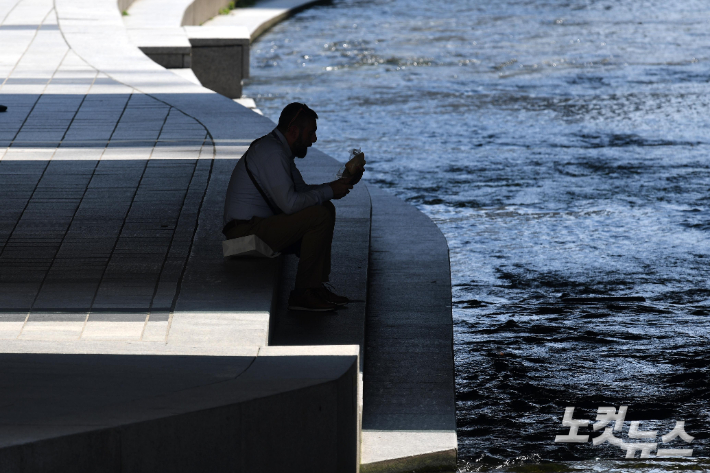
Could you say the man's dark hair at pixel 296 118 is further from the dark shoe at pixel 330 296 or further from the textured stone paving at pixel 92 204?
the textured stone paving at pixel 92 204

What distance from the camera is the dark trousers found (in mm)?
6207

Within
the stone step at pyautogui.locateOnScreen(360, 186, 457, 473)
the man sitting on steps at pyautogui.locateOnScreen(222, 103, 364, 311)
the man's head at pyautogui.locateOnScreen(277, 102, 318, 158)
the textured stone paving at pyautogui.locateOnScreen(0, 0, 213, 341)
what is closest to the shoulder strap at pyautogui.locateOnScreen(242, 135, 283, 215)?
the man sitting on steps at pyautogui.locateOnScreen(222, 103, 364, 311)

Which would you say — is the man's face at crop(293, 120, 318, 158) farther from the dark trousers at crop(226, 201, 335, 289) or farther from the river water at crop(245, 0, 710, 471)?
the river water at crop(245, 0, 710, 471)

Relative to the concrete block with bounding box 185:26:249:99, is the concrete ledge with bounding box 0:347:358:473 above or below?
→ above

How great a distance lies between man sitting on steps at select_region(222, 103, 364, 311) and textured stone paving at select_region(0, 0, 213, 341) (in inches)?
21.9

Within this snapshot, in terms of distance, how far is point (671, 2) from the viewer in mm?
31109

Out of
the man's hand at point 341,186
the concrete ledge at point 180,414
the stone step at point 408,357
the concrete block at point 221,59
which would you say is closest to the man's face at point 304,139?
the man's hand at point 341,186

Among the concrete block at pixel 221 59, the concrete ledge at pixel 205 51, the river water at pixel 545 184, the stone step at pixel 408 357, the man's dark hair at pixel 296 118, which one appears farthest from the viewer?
the concrete block at pixel 221 59

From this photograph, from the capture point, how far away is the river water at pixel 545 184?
637 centimetres

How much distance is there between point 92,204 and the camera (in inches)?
304

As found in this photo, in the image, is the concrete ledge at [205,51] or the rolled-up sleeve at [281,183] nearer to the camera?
the rolled-up sleeve at [281,183]

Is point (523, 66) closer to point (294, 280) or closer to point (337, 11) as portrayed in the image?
point (337, 11)

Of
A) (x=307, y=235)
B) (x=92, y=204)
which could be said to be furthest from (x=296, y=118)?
(x=92, y=204)

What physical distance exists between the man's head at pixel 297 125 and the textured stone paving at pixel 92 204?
1022 mm
